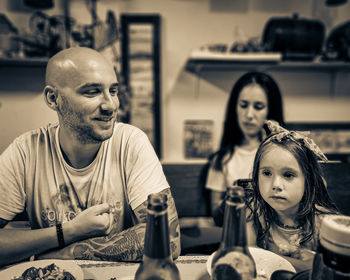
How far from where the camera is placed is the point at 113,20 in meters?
2.41

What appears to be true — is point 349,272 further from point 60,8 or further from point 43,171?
point 60,8

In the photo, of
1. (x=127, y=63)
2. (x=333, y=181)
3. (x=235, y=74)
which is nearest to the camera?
(x=333, y=181)

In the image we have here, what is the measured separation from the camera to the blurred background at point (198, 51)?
7.65 feet

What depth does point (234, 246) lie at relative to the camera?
62cm

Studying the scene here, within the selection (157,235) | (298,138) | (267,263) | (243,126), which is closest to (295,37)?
(243,126)

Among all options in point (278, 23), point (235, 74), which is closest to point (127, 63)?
point (235, 74)

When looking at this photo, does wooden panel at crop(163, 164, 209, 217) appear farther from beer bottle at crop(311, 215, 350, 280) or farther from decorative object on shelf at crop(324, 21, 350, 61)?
decorative object on shelf at crop(324, 21, 350, 61)

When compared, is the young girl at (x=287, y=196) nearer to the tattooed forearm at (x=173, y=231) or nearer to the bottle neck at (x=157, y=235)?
the tattooed forearm at (x=173, y=231)

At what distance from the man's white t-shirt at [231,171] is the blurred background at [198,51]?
0.89 metres

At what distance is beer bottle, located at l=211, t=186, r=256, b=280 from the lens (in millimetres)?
596

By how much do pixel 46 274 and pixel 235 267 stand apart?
487 millimetres

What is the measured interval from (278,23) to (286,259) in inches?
82.4

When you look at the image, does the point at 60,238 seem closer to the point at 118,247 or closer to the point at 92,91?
the point at 118,247

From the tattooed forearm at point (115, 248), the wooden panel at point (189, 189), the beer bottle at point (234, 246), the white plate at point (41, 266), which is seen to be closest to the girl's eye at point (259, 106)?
the wooden panel at point (189, 189)
